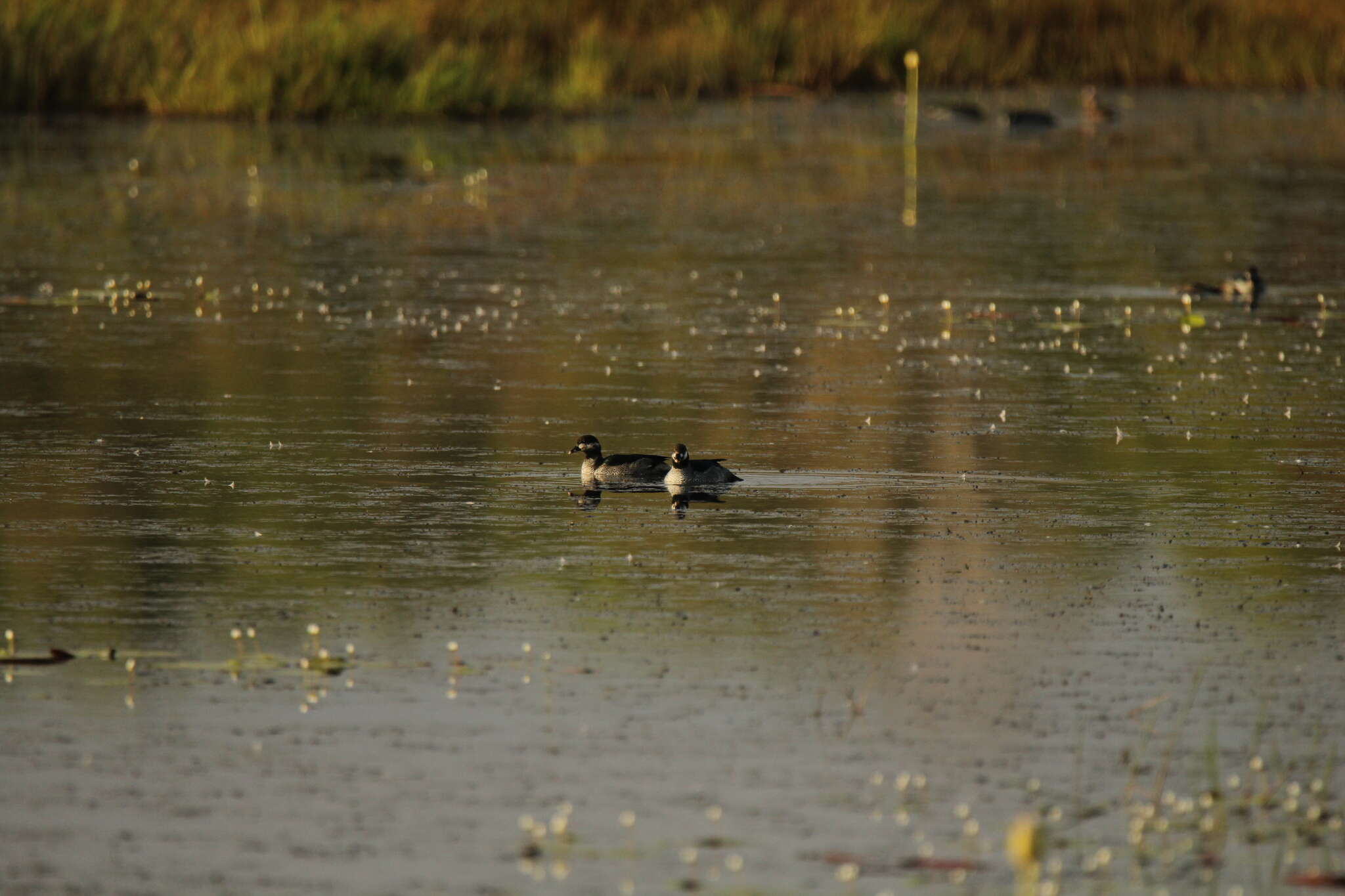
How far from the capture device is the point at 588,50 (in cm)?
4647

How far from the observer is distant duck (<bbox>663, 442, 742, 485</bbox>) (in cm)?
1288

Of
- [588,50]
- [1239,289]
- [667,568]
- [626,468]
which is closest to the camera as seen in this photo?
[667,568]

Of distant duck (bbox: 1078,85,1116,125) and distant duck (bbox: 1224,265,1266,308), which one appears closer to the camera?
distant duck (bbox: 1224,265,1266,308)

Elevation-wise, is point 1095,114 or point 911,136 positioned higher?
point 1095,114

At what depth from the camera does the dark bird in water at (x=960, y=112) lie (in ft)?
141

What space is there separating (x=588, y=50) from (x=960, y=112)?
7119 mm

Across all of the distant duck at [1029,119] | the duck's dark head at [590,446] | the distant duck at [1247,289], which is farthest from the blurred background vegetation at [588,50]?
the duck's dark head at [590,446]

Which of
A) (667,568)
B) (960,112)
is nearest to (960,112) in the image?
(960,112)

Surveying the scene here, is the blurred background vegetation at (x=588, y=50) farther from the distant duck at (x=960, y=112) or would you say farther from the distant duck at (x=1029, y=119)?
the distant duck at (x=1029, y=119)

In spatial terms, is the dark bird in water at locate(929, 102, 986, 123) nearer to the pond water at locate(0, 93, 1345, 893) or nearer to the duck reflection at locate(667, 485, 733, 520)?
the pond water at locate(0, 93, 1345, 893)

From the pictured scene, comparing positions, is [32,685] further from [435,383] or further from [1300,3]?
[1300,3]

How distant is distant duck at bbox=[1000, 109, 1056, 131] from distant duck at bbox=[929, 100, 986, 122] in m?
0.79

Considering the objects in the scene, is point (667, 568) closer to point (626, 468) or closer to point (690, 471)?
point (690, 471)

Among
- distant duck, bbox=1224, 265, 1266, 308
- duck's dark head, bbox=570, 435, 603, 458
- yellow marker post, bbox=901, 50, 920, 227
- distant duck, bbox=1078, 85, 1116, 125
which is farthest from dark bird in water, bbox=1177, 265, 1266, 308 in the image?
distant duck, bbox=1078, 85, 1116, 125
